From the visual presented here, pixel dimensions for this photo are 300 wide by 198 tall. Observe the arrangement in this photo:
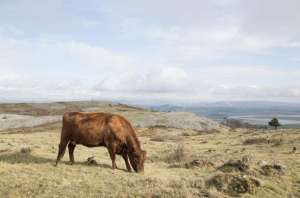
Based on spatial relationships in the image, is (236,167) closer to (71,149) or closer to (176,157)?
(176,157)

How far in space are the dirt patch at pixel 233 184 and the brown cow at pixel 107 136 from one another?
4999 millimetres

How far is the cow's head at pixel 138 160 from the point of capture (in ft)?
67.0

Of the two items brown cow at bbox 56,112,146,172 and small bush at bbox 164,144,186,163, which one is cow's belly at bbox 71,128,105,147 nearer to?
brown cow at bbox 56,112,146,172

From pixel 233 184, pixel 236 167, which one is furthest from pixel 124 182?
pixel 236 167

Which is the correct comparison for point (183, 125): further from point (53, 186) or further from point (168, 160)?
point (53, 186)

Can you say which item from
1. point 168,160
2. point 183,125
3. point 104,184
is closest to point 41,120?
point 183,125

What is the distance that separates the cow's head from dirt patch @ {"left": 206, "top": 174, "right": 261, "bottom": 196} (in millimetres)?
4647

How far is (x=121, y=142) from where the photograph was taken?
20.9 metres

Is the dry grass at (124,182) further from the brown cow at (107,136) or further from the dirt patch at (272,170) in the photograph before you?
the brown cow at (107,136)

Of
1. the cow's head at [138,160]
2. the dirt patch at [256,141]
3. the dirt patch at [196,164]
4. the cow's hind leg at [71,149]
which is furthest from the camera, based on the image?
the dirt patch at [256,141]

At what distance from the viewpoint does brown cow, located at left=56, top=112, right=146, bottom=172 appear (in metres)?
20.7

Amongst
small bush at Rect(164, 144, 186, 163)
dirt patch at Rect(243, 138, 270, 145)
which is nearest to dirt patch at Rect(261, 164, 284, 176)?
small bush at Rect(164, 144, 186, 163)

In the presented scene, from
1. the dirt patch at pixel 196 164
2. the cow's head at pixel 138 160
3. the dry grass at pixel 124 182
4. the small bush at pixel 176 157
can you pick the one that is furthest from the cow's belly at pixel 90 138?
the small bush at pixel 176 157

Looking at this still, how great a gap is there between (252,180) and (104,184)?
5751 mm
